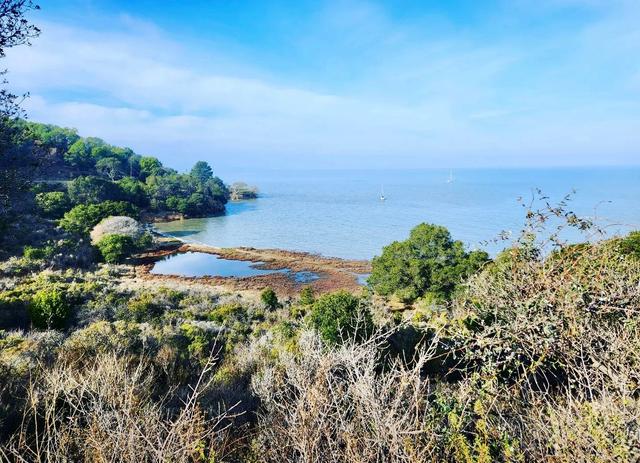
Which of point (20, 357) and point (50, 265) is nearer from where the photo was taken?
point (20, 357)

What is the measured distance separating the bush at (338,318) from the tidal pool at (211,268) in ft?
52.9

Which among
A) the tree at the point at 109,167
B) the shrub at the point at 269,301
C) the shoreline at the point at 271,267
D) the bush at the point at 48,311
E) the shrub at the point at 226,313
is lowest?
the shoreline at the point at 271,267

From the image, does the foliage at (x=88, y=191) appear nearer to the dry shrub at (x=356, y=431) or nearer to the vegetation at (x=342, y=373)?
the vegetation at (x=342, y=373)

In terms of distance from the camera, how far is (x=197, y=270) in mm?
28328

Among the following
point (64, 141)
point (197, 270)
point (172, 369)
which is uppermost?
point (64, 141)

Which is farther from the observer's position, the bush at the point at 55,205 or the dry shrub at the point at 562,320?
the bush at the point at 55,205

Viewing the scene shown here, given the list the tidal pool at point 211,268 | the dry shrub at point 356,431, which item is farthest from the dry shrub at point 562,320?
the tidal pool at point 211,268

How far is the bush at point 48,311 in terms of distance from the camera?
454 inches

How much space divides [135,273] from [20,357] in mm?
21571

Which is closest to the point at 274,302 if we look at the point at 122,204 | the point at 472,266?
the point at 472,266

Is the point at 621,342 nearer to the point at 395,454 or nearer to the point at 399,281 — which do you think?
the point at 395,454

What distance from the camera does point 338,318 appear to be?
917 centimetres

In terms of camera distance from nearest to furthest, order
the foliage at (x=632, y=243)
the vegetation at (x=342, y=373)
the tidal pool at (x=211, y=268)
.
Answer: the vegetation at (x=342, y=373)
the foliage at (x=632, y=243)
the tidal pool at (x=211, y=268)

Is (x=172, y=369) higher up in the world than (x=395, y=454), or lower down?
lower down
